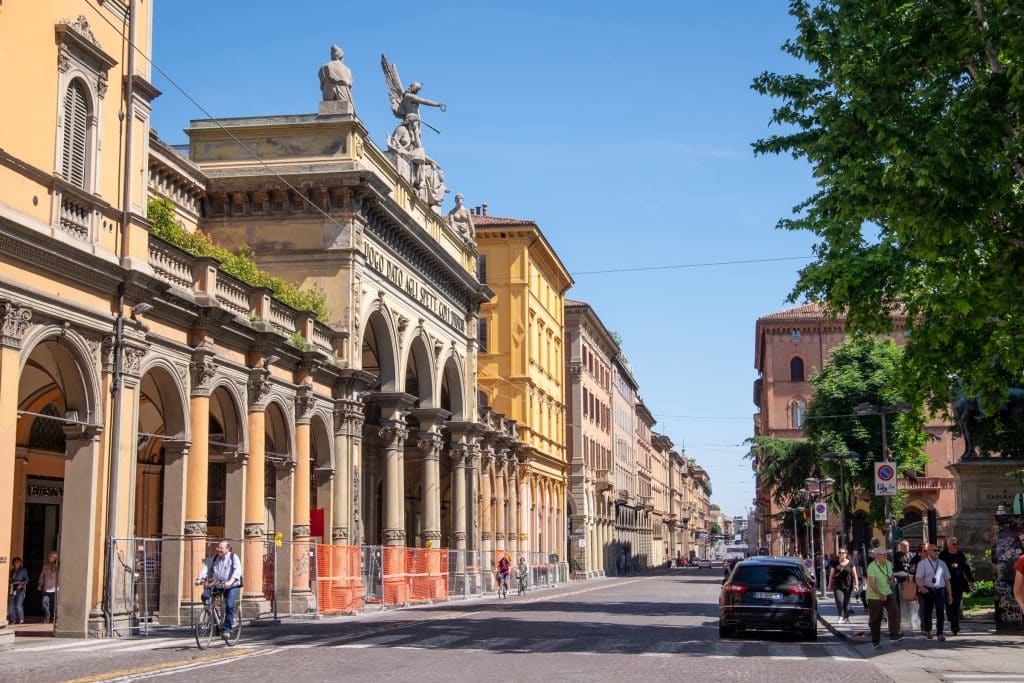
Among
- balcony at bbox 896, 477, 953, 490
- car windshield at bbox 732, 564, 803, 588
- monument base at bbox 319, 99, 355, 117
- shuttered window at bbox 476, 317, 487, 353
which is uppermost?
monument base at bbox 319, 99, 355, 117

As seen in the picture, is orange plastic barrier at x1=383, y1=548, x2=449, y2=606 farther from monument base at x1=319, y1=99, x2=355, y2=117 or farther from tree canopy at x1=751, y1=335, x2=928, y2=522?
tree canopy at x1=751, y1=335, x2=928, y2=522

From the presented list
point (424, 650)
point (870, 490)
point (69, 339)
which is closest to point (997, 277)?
point (424, 650)

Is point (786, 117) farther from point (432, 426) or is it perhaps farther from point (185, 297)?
point (432, 426)

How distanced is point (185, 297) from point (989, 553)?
18061 millimetres

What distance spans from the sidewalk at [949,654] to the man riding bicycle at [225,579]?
9653 millimetres

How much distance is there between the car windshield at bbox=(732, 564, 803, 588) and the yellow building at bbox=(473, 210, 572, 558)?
36.0m

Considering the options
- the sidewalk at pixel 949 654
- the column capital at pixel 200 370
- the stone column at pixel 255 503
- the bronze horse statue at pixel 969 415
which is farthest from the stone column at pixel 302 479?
the bronze horse statue at pixel 969 415

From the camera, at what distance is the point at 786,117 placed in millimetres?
22500

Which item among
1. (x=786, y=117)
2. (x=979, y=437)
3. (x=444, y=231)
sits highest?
(x=444, y=231)

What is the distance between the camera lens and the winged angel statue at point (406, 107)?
1658 inches

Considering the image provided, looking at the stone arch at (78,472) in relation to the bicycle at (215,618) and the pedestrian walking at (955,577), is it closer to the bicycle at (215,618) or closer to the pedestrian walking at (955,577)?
the bicycle at (215,618)

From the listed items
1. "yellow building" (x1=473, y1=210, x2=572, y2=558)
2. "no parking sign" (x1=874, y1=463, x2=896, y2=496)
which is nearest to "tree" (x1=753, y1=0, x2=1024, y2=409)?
"no parking sign" (x1=874, y1=463, x2=896, y2=496)

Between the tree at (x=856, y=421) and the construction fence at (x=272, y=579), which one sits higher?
the tree at (x=856, y=421)

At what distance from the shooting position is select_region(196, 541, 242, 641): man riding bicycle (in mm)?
19094
